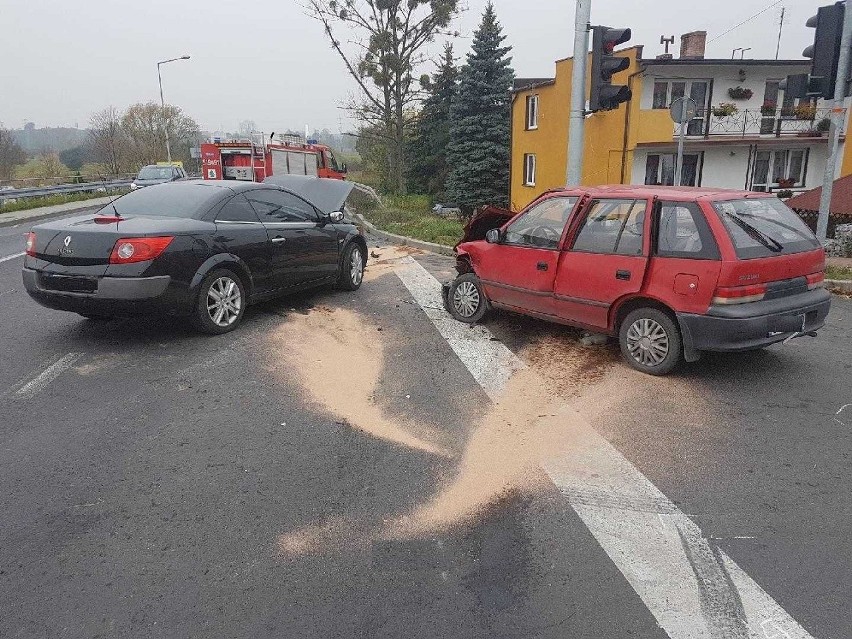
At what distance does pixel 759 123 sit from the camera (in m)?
26.1

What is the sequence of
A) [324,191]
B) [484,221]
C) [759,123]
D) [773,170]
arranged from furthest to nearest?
[773,170] < [759,123] < [324,191] < [484,221]

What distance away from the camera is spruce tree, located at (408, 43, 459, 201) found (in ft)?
118

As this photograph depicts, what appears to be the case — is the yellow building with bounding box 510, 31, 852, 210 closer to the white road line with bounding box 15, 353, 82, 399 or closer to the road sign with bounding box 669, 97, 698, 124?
the road sign with bounding box 669, 97, 698, 124

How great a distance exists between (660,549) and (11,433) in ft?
13.8

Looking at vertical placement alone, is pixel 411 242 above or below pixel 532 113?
below

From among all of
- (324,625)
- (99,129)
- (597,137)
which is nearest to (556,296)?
(324,625)

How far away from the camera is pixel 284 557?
2990mm

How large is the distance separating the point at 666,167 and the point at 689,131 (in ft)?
5.53

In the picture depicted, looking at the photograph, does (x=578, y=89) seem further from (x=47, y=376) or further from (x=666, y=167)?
(x=666, y=167)

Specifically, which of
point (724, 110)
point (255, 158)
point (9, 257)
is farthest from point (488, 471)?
point (724, 110)

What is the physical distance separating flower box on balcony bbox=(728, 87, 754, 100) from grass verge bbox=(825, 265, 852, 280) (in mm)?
18553

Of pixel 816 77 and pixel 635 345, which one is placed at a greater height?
pixel 816 77

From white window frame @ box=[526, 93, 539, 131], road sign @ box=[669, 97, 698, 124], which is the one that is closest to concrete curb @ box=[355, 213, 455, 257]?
road sign @ box=[669, 97, 698, 124]

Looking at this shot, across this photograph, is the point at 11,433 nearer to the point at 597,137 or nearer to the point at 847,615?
the point at 847,615
